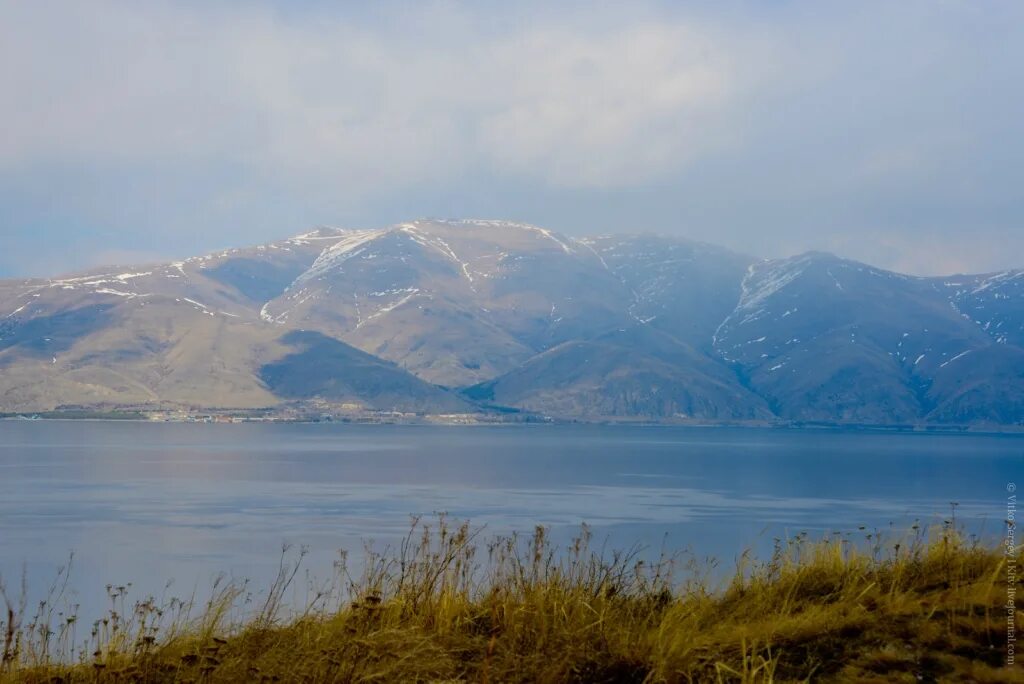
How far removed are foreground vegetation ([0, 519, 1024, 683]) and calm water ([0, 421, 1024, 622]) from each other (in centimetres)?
637

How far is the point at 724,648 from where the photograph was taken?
694 cm

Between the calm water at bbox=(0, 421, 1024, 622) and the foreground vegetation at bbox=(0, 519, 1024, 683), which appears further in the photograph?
the calm water at bbox=(0, 421, 1024, 622)

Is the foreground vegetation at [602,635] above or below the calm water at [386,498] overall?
above

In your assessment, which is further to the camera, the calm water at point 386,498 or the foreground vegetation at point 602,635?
the calm water at point 386,498

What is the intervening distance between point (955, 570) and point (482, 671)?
15.5ft

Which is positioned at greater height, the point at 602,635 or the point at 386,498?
the point at 602,635

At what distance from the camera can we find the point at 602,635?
276 inches

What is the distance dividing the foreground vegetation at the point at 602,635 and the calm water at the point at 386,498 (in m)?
6.37

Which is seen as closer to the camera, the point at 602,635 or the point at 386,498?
the point at 602,635

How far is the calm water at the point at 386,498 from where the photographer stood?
4659 cm

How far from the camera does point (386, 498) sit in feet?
246

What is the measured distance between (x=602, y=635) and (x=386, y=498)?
69235 mm

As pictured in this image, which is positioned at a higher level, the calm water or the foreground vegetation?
the foreground vegetation

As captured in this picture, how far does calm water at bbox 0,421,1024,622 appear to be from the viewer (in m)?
46.6
